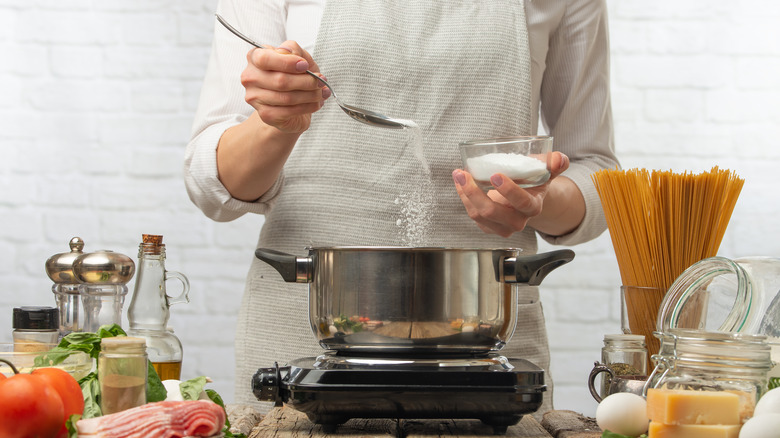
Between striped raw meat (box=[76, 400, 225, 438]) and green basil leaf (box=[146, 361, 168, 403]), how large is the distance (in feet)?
0.17

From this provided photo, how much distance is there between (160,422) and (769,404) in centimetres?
42

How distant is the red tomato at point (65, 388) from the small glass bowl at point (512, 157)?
437 millimetres

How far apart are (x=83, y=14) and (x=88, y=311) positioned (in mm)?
1233

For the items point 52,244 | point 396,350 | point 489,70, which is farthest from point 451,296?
point 52,244

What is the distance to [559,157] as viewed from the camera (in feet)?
2.73

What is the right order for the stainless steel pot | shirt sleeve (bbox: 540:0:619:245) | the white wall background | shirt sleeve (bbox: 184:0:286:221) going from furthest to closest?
the white wall background
shirt sleeve (bbox: 540:0:619:245)
shirt sleeve (bbox: 184:0:286:221)
the stainless steel pot

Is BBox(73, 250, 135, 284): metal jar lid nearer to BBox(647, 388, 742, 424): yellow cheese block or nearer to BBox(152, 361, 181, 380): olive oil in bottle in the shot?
BBox(152, 361, 181, 380): olive oil in bottle

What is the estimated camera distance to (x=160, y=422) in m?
0.57

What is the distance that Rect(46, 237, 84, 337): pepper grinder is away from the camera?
86cm

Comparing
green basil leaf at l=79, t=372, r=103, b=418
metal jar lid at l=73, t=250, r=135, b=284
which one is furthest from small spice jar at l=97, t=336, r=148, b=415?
metal jar lid at l=73, t=250, r=135, b=284

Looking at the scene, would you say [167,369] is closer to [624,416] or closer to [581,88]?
[624,416]

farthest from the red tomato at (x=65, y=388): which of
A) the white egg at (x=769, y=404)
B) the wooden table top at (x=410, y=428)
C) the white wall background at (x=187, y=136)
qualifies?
the white wall background at (x=187, y=136)

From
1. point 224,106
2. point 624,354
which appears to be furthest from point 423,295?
point 224,106

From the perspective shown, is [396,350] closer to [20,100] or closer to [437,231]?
[437,231]
